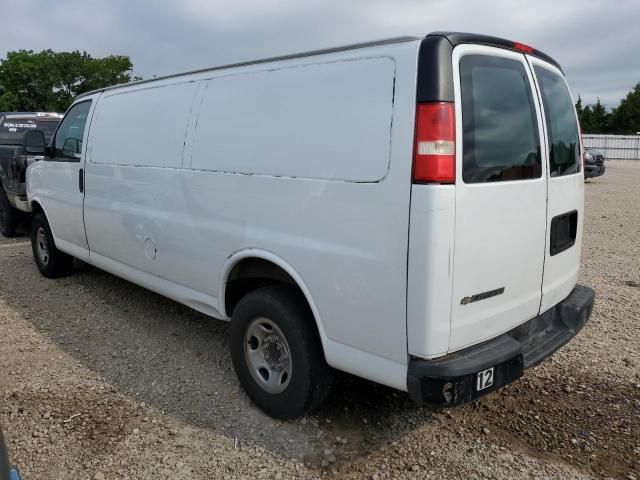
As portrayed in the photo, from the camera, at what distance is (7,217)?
852 centimetres

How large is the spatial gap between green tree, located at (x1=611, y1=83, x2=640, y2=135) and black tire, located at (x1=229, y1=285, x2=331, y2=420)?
2347 inches

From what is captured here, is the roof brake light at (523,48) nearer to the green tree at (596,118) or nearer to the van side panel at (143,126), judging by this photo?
the van side panel at (143,126)

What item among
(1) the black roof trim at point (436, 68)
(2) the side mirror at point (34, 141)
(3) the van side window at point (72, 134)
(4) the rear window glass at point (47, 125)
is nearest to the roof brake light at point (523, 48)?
(1) the black roof trim at point (436, 68)

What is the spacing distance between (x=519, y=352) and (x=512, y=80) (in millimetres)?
1375

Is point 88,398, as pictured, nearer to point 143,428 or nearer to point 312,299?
point 143,428

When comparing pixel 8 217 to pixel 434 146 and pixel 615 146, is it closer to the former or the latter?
pixel 434 146

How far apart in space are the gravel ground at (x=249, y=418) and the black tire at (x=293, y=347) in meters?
0.16

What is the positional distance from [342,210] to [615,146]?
3985cm

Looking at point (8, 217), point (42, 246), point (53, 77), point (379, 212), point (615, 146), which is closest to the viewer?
point (379, 212)

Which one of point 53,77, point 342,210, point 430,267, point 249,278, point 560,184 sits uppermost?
point 53,77

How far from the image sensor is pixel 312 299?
2.88 meters

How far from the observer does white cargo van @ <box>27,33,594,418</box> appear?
2.42 m

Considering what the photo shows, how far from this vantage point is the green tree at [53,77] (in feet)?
171

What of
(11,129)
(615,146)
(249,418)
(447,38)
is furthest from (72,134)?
(615,146)
